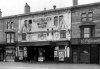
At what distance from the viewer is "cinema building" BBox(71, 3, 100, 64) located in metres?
36.4

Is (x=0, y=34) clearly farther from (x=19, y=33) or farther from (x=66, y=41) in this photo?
(x=66, y=41)

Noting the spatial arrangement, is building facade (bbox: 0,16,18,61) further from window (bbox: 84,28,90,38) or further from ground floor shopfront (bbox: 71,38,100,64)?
window (bbox: 84,28,90,38)

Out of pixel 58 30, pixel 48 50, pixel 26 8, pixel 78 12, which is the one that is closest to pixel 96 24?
pixel 78 12

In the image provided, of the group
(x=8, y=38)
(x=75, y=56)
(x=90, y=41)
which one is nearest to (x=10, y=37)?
(x=8, y=38)

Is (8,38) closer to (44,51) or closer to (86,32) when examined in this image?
(44,51)

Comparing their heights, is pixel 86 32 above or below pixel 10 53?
above

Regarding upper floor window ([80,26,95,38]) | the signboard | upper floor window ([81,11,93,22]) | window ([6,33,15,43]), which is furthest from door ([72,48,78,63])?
window ([6,33,15,43])

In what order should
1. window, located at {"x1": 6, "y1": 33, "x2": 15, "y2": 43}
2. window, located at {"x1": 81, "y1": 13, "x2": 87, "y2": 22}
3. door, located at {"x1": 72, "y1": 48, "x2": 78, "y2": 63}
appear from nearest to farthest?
1. window, located at {"x1": 81, "y1": 13, "x2": 87, "y2": 22}
2. door, located at {"x1": 72, "y1": 48, "x2": 78, "y2": 63}
3. window, located at {"x1": 6, "y1": 33, "x2": 15, "y2": 43}

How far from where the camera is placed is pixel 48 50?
140ft

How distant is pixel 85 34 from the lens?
3750 cm

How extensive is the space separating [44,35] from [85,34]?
827 centimetres

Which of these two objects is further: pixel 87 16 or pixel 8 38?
pixel 8 38

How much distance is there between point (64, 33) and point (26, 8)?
10751 millimetres

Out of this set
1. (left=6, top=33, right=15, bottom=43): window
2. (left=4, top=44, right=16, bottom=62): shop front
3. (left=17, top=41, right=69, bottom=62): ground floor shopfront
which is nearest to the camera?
(left=17, top=41, right=69, bottom=62): ground floor shopfront
